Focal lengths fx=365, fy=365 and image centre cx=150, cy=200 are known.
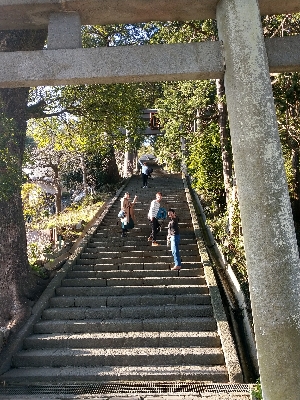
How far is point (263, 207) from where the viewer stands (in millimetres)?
3326

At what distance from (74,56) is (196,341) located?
463 centimetres

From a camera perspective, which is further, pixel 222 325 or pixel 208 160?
pixel 208 160

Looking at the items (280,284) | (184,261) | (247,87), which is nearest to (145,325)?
(184,261)

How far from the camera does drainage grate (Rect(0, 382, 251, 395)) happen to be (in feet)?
16.3

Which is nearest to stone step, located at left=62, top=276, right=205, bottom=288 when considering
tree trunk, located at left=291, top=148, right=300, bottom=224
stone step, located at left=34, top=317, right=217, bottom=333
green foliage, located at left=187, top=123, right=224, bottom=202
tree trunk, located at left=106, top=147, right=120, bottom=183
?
stone step, located at left=34, top=317, right=217, bottom=333

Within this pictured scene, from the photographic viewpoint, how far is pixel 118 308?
273 inches

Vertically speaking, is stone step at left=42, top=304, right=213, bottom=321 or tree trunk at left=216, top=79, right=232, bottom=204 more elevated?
tree trunk at left=216, top=79, right=232, bottom=204

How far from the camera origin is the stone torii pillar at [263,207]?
319cm

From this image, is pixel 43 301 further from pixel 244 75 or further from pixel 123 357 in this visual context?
pixel 244 75

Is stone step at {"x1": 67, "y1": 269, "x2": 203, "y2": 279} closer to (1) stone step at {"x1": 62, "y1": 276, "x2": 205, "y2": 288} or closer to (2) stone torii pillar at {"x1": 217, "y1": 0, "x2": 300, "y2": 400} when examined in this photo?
(1) stone step at {"x1": 62, "y1": 276, "x2": 205, "y2": 288}

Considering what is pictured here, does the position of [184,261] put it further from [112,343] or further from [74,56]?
[74,56]

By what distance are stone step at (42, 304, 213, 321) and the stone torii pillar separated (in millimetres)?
3463

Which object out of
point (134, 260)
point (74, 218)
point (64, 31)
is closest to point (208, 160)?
point (74, 218)

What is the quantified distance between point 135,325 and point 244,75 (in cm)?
456
